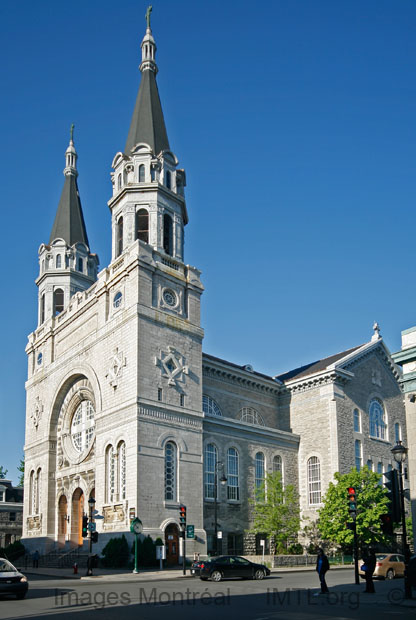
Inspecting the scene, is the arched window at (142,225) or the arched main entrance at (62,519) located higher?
the arched window at (142,225)

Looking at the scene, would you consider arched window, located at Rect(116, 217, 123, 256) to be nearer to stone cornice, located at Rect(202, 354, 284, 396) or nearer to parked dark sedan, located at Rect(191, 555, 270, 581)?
stone cornice, located at Rect(202, 354, 284, 396)

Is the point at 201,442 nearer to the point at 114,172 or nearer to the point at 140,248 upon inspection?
the point at 140,248

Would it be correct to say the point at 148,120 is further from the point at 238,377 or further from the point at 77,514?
the point at 77,514

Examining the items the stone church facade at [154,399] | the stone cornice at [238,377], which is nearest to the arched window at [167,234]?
the stone church facade at [154,399]

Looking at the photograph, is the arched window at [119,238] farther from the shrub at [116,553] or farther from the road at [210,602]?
the road at [210,602]

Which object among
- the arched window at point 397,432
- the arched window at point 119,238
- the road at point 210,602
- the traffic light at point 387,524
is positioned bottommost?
the road at point 210,602

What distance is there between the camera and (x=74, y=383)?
52.1m

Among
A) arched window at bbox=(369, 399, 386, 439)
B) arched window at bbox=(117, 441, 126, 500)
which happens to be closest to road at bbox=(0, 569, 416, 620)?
arched window at bbox=(117, 441, 126, 500)

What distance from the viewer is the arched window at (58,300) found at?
59.5 meters

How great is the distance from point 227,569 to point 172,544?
40.9ft

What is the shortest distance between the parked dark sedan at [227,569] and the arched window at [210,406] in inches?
806

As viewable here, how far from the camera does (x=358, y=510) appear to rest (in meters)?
45.6

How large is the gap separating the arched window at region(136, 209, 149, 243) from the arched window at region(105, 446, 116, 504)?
1488 cm

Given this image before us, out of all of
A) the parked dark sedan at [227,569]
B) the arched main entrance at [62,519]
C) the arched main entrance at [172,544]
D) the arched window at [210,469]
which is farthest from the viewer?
the arched main entrance at [62,519]
